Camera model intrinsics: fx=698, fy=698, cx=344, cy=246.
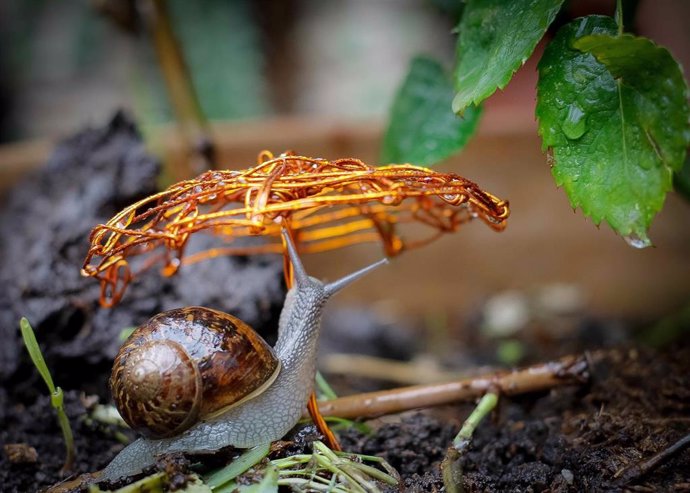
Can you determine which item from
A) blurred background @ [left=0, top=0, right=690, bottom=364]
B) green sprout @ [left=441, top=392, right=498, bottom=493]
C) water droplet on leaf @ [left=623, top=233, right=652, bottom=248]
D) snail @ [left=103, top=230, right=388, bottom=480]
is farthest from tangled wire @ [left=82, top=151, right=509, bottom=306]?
blurred background @ [left=0, top=0, right=690, bottom=364]

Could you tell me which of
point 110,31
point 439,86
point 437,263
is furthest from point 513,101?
point 110,31

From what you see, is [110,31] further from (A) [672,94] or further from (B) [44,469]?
(A) [672,94]

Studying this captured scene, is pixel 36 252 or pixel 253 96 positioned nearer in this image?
pixel 36 252

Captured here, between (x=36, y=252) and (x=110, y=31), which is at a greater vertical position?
(x=110, y=31)

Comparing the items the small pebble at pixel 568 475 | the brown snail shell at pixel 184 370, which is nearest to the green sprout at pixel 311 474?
the brown snail shell at pixel 184 370

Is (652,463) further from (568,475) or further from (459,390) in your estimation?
(459,390)

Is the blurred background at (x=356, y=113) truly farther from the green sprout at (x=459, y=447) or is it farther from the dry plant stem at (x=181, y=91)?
the green sprout at (x=459, y=447)

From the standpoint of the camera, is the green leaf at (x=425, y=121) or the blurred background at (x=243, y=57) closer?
the green leaf at (x=425, y=121)
